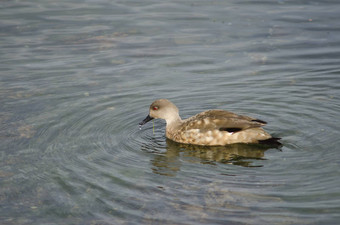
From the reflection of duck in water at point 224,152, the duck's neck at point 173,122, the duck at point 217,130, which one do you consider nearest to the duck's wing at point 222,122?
the duck at point 217,130

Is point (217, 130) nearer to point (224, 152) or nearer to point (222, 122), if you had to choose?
point (222, 122)

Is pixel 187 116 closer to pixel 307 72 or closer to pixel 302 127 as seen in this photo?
pixel 302 127

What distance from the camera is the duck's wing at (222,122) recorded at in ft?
32.4

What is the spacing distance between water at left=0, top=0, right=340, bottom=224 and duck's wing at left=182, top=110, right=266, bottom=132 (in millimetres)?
434

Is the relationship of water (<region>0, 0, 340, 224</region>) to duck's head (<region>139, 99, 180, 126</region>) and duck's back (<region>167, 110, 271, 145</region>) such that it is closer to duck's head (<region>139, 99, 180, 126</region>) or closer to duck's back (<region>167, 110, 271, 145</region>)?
duck's back (<region>167, 110, 271, 145</region>)

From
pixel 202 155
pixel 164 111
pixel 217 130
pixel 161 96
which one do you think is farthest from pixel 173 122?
pixel 161 96

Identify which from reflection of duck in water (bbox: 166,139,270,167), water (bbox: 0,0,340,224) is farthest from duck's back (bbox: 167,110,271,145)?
Result: water (bbox: 0,0,340,224)

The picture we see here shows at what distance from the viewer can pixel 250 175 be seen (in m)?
8.62

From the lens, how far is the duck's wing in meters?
9.88

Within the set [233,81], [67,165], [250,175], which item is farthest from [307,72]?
[67,165]

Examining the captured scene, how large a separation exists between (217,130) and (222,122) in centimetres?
18

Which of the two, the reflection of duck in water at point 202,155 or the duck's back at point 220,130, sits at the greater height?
the duck's back at point 220,130

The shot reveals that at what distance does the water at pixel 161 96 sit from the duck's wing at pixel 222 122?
43 cm

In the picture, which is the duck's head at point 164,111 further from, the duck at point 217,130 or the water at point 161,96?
the water at point 161,96
